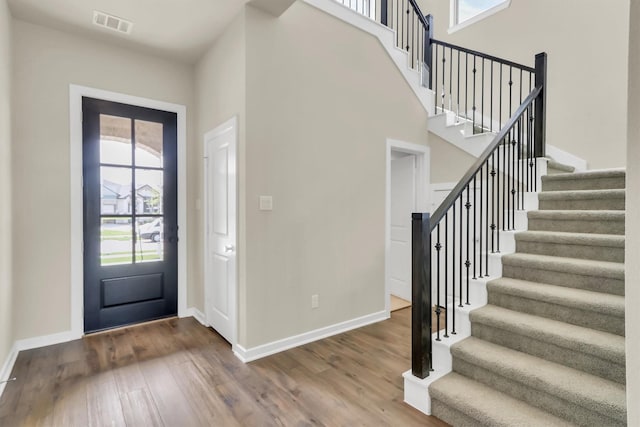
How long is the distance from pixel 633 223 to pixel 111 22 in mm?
3784

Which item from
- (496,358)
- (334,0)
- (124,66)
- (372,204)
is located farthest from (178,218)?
(496,358)

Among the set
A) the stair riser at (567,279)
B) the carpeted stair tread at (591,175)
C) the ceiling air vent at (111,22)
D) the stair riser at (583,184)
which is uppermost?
the ceiling air vent at (111,22)

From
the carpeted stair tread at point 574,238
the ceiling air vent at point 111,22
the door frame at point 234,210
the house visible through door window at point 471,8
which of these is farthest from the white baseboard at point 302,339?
the house visible through door window at point 471,8

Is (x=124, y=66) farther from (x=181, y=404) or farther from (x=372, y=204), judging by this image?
(x=181, y=404)

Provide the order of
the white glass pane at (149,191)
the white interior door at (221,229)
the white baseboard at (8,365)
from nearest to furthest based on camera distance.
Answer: the white baseboard at (8,365) < the white interior door at (221,229) < the white glass pane at (149,191)

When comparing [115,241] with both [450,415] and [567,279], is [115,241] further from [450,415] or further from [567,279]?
[567,279]

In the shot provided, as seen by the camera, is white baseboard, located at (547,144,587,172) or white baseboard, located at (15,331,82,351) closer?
white baseboard, located at (15,331,82,351)

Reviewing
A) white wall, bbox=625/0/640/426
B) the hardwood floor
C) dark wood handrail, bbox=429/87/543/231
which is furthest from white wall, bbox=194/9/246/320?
white wall, bbox=625/0/640/426

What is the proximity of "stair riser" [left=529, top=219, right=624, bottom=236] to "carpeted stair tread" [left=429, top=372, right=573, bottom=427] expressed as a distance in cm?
149

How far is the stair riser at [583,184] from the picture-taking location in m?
2.69

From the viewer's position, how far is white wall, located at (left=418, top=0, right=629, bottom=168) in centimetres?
356

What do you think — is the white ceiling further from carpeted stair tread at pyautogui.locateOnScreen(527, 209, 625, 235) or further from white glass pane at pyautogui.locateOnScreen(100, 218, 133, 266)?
carpeted stair tread at pyautogui.locateOnScreen(527, 209, 625, 235)

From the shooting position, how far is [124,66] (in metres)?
3.31

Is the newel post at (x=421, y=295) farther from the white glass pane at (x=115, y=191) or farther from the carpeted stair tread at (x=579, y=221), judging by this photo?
the white glass pane at (x=115, y=191)
